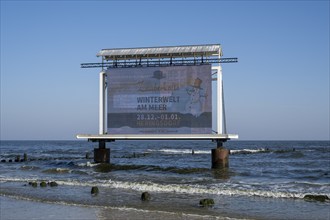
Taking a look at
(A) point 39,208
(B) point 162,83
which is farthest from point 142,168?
(A) point 39,208

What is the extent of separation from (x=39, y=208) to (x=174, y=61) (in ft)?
68.9

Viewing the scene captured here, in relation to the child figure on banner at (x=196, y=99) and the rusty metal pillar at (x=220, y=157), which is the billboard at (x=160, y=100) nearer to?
the child figure on banner at (x=196, y=99)

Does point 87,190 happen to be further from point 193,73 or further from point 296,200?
point 193,73

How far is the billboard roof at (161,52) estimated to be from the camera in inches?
1393

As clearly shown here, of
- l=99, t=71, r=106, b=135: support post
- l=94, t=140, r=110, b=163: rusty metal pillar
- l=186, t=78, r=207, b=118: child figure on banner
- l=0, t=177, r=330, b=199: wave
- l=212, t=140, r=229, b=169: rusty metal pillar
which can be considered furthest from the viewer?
l=94, t=140, r=110, b=163: rusty metal pillar

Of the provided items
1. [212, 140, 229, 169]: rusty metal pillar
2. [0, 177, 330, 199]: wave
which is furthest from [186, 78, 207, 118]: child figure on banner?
[0, 177, 330, 199]: wave

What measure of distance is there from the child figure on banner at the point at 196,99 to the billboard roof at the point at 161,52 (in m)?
2.29

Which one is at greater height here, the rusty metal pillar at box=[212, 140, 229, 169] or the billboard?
the billboard

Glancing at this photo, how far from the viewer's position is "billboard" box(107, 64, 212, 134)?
1380 inches

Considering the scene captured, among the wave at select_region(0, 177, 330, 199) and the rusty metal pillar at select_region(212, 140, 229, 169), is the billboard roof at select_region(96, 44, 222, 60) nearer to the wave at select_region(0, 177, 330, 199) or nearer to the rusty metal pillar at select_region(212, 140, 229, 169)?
the rusty metal pillar at select_region(212, 140, 229, 169)

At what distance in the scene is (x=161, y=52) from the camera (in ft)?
118

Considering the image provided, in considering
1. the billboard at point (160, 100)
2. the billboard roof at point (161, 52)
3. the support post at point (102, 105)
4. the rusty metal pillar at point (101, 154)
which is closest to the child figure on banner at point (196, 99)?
the billboard at point (160, 100)

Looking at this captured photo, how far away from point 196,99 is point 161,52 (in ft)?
15.6

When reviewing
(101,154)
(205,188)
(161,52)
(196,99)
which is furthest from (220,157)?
(101,154)
